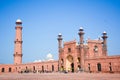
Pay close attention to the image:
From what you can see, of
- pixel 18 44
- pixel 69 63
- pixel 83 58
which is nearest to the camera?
pixel 83 58

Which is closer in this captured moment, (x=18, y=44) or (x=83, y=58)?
(x=83, y=58)

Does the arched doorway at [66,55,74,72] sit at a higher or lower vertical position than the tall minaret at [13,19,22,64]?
lower

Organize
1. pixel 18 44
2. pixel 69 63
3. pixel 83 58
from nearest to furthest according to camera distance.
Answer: pixel 83 58
pixel 69 63
pixel 18 44

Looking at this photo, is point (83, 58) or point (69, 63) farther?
point (69, 63)

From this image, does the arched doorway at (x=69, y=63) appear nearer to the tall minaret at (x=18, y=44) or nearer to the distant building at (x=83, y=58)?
the distant building at (x=83, y=58)

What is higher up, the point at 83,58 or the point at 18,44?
the point at 18,44

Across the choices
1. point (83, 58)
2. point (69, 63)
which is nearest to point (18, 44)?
point (69, 63)

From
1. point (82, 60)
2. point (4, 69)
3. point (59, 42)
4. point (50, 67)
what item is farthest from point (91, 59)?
point (4, 69)

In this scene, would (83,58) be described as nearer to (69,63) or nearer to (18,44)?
(69,63)

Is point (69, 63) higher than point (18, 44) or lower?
lower

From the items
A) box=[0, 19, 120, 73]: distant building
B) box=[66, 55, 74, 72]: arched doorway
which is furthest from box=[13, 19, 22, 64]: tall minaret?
A: box=[66, 55, 74, 72]: arched doorway

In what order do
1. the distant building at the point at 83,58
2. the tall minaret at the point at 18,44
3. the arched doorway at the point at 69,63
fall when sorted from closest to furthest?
the distant building at the point at 83,58 < the arched doorway at the point at 69,63 < the tall minaret at the point at 18,44

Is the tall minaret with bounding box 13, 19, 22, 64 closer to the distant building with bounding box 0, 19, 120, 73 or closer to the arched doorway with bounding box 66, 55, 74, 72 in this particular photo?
the distant building with bounding box 0, 19, 120, 73

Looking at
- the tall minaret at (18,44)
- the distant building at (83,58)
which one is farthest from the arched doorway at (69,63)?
the tall minaret at (18,44)
